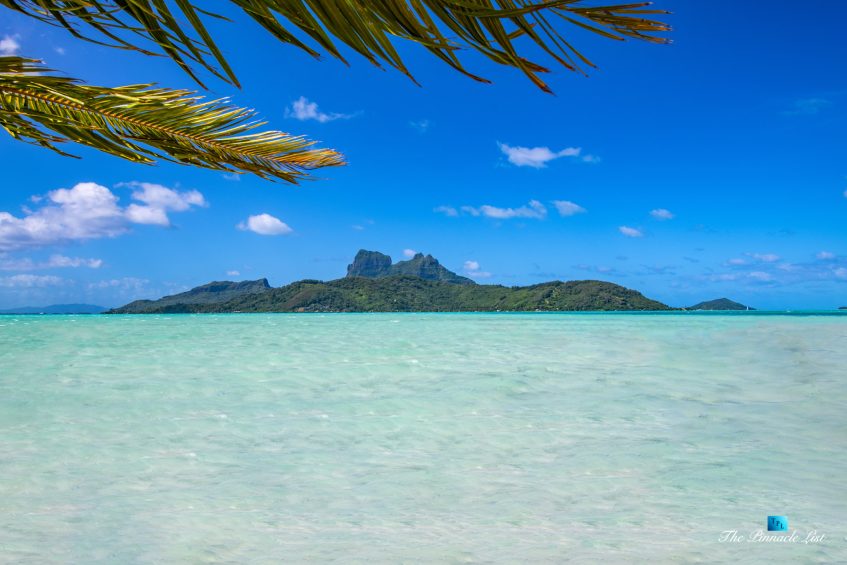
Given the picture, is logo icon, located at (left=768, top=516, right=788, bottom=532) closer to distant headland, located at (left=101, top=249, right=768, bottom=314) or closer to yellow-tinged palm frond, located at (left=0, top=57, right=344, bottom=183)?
yellow-tinged palm frond, located at (left=0, top=57, right=344, bottom=183)

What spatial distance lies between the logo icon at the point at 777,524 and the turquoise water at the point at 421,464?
0.06 m

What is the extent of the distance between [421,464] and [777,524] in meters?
2.65

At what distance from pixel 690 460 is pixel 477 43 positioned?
5.21 m

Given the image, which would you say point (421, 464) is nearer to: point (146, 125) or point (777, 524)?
point (777, 524)

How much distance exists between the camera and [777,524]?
357 cm

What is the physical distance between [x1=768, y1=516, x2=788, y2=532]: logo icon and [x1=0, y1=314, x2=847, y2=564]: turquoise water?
0.06 metres

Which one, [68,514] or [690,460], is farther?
[690,460]

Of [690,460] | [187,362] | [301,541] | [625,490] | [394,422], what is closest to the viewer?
[301,541]

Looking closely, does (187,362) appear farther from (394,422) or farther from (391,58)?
(391,58)

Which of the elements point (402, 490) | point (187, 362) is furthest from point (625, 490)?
point (187, 362)

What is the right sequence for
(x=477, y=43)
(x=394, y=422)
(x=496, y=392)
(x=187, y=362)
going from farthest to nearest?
(x=187, y=362), (x=496, y=392), (x=394, y=422), (x=477, y=43)

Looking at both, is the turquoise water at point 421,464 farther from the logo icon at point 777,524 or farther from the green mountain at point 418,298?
the green mountain at point 418,298

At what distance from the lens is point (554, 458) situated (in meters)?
5.07

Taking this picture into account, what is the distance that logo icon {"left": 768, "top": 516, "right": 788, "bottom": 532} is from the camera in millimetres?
3533
